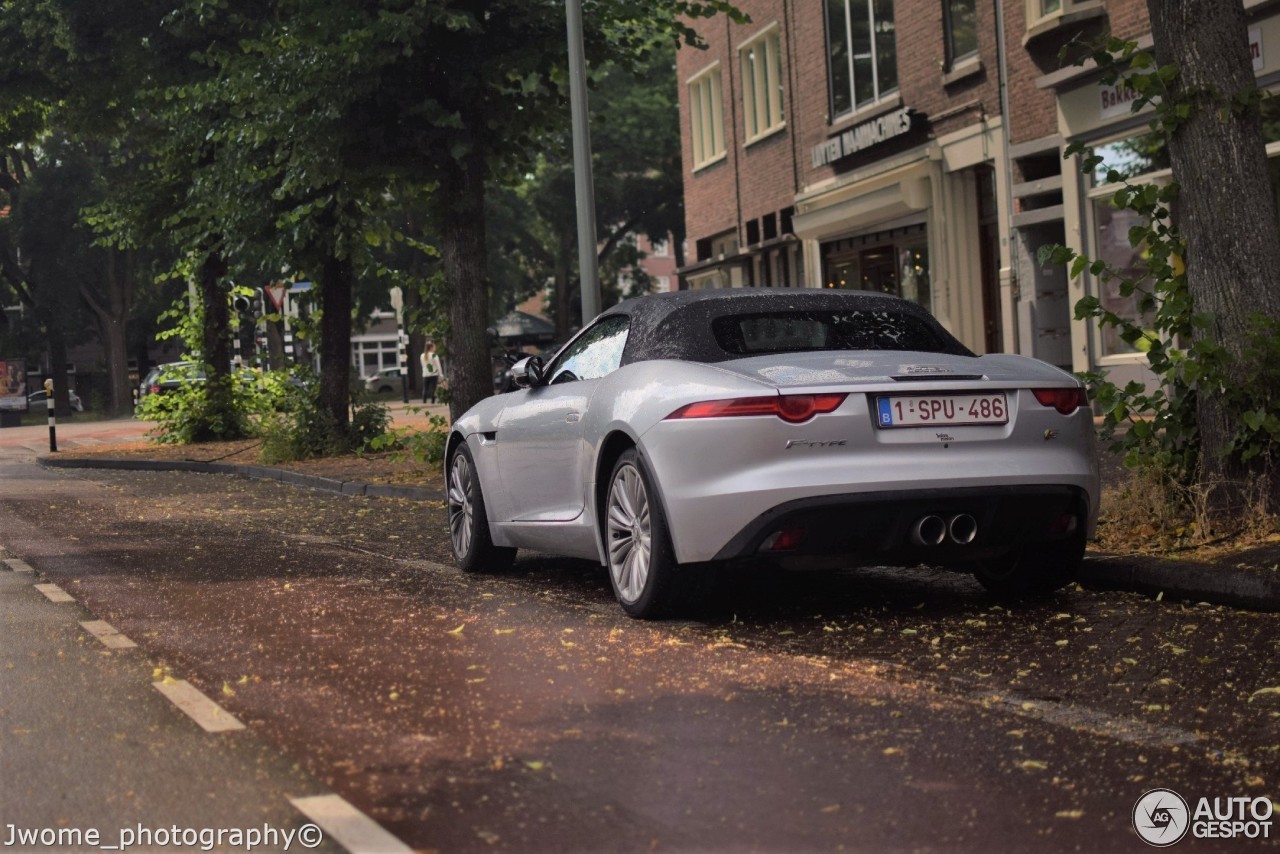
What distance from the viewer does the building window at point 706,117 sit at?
110ft

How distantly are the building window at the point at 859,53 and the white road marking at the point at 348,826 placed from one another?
71.8 ft

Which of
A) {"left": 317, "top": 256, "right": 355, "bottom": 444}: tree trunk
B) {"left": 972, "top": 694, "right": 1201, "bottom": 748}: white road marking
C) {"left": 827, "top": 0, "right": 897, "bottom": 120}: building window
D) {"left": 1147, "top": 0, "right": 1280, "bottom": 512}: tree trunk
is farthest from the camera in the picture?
{"left": 827, "top": 0, "right": 897, "bottom": 120}: building window

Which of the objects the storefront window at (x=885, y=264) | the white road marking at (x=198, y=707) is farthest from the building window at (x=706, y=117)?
the white road marking at (x=198, y=707)

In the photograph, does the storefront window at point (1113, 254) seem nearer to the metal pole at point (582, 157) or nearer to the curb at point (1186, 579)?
the metal pole at point (582, 157)

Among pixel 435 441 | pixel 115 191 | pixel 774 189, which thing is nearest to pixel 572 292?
pixel 774 189

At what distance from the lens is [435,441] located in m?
18.4

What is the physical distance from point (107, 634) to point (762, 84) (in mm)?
24732

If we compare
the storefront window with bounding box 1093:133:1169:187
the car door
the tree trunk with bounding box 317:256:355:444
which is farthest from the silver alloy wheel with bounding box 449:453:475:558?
the tree trunk with bounding box 317:256:355:444

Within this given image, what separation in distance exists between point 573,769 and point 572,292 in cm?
6645

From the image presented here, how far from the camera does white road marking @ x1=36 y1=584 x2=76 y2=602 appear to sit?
9.07 metres

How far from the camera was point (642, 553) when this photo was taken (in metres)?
7.73

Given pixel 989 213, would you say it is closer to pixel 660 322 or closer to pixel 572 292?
pixel 660 322

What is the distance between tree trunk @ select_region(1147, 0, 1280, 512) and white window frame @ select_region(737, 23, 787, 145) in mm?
20861

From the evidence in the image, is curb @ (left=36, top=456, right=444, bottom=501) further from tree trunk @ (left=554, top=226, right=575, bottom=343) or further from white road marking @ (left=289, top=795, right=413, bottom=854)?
tree trunk @ (left=554, top=226, right=575, bottom=343)
